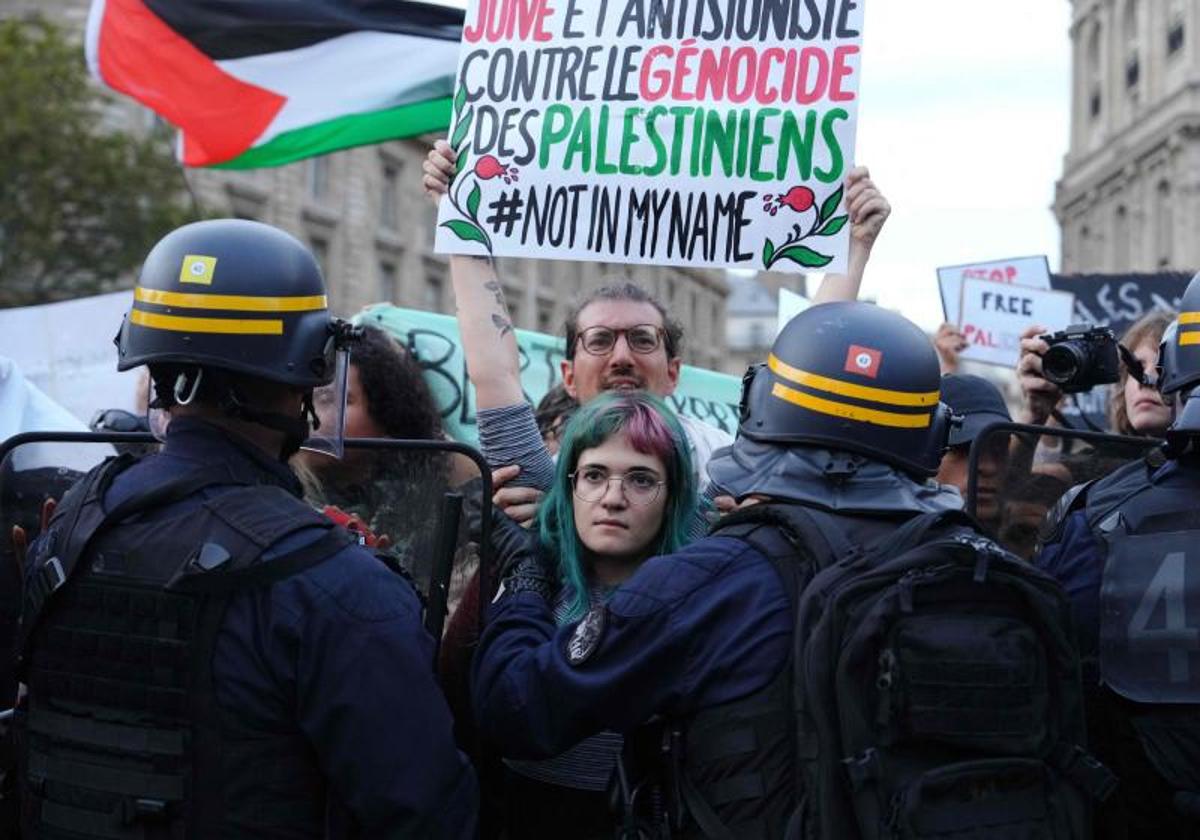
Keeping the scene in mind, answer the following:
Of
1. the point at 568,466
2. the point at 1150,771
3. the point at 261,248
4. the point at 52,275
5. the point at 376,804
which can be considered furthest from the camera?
the point at 52,275

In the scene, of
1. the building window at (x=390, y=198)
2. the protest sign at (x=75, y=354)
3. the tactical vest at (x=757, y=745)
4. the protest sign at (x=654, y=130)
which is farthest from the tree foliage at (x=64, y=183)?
the tactical vest at (x=757, y=745)

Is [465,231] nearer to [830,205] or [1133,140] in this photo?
[830,205]

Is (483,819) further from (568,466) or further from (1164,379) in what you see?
(1164,379)

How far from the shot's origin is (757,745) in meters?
2.43

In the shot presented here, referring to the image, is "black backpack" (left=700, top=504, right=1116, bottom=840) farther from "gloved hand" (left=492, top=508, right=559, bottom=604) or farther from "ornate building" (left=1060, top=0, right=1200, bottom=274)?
"ornate building" (left=1060, top=0, right=1200, bottom=274)

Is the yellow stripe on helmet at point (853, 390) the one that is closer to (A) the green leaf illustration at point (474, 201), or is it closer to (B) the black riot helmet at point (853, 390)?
(B) the black riot helmet at point (853, 390)

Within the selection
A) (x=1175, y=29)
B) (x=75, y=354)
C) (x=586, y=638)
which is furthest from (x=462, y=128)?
(x=1175, y=29)

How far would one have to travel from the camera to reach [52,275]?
24156 mm

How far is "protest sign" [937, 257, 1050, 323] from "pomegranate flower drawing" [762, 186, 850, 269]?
4.23m

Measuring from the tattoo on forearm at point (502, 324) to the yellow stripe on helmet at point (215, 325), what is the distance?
4.42 ft

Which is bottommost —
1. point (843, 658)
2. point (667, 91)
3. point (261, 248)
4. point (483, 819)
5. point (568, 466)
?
point (483, 819)

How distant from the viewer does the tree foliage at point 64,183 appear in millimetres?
22219

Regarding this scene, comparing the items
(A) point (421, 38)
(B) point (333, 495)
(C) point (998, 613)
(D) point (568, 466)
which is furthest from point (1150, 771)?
(A) point (421, 38)

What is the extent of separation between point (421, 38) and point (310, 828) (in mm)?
5068
